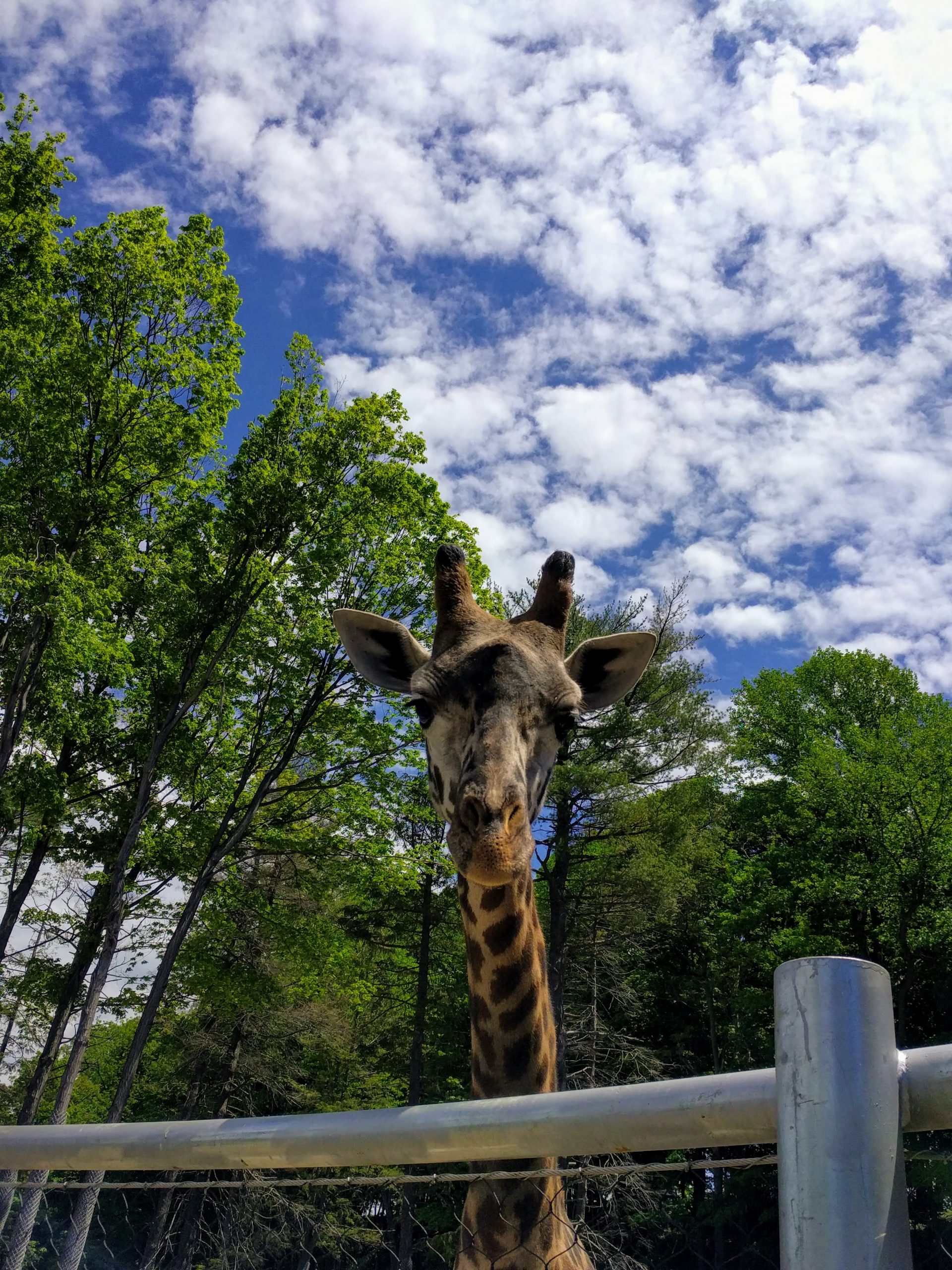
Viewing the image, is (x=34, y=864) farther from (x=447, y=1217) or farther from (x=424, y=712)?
(x=424, y=712)

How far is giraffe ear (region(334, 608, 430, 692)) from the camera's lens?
16.1 ft

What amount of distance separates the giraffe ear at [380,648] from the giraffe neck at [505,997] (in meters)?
1.42

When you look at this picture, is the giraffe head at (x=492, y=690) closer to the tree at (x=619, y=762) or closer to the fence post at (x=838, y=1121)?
the fence post at (x=838, y=1121)

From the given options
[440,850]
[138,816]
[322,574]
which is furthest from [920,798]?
[138,816]

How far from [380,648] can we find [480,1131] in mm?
3155

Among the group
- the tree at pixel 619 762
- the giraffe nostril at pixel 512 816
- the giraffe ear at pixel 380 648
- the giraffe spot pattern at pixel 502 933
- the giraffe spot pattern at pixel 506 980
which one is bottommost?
the giraffe spot pattern at pixel 506 980

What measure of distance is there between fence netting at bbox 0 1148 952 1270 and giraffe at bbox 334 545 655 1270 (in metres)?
0.02

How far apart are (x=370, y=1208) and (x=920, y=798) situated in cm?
2697

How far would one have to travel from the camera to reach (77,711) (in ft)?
61.2

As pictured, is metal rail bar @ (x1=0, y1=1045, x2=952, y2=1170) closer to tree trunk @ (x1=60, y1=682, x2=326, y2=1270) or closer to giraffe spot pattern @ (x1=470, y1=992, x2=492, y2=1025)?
giraffe spot pattern @ (x1=470, y1=992, x2=492, y2=1025)

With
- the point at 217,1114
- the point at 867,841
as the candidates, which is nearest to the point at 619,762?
the point at 867,841

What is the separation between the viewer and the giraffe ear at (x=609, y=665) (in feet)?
16.0

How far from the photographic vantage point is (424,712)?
4.16 m

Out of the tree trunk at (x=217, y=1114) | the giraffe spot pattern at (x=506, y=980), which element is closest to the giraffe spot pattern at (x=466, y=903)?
the giraffe spot pattern at (x=506, y=980)
